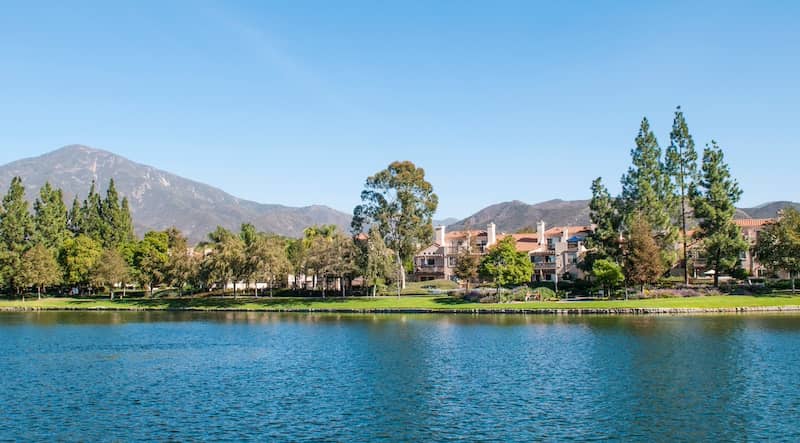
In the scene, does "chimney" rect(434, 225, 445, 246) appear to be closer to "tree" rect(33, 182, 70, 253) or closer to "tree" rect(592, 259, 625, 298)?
"tree" rect(592, 259, 625, 298)

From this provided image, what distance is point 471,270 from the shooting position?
104438mm

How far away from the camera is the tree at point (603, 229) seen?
104 m

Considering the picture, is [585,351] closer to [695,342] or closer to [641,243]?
[695,342]

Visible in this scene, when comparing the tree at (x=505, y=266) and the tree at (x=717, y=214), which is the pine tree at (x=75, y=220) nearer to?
the tree at (x=505, y=266)

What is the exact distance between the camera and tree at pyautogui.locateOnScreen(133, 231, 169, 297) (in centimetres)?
12644

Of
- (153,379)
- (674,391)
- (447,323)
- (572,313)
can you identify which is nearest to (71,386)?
(153,379)

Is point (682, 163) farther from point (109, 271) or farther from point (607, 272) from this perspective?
point (109, 271)

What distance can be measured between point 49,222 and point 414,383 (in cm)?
11805

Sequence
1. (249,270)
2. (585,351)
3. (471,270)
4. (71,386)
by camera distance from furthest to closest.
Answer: (249,270) < (471,270) < (585,351) < (71,386)

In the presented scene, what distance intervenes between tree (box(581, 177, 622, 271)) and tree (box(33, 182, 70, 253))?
100 metres

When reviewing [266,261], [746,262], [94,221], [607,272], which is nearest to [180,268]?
[266,261]

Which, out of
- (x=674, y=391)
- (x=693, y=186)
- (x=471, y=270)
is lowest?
(x=674, y=391)

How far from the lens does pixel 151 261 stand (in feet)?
416

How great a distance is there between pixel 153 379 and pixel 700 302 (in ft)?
236
